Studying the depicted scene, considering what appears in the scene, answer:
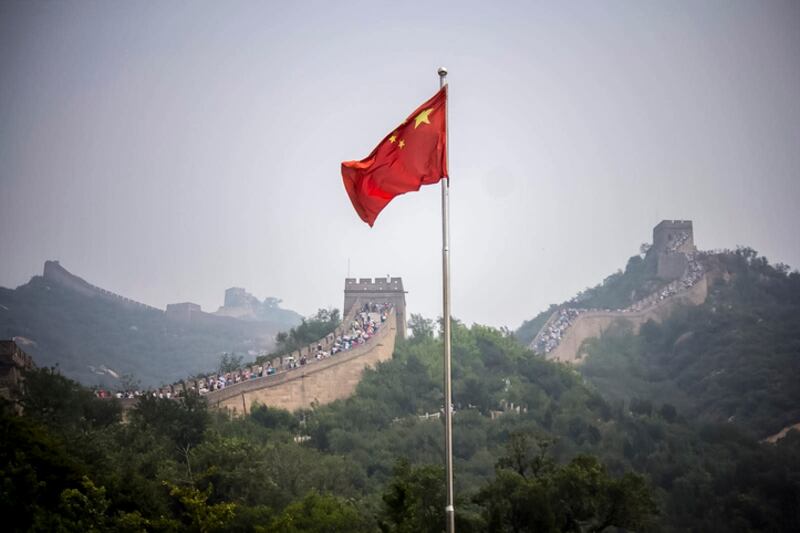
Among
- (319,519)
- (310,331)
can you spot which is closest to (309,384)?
(310,331)

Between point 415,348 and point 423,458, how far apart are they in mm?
15101

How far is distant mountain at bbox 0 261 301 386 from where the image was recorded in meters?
94.6

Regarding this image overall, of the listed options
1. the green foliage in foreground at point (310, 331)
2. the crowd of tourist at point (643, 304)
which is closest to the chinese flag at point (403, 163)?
the green foliage in foreground at point (310, 331)

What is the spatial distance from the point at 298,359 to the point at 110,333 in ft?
213

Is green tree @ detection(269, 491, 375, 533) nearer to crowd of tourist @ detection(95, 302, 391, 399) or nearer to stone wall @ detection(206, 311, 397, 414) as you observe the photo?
crowd of tourist @ detection(95, 302, 391, 399)

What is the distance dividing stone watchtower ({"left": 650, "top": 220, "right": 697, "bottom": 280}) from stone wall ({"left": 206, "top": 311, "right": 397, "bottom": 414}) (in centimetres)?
5036

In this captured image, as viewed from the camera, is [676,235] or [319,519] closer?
[319,519]

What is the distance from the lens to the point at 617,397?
79.6 meters

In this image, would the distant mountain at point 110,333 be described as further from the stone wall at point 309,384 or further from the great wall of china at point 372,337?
the stone wall at point 309,384

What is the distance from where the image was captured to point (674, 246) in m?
103

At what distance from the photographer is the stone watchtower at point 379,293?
66.6 m

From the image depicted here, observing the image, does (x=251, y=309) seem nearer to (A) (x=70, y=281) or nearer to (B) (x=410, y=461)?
(A) (x=70, y=281)

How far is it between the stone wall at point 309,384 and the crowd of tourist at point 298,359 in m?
0.46

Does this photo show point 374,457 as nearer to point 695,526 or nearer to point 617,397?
point 695,526
